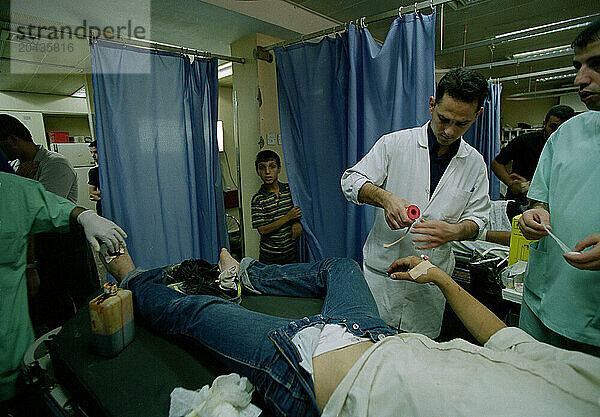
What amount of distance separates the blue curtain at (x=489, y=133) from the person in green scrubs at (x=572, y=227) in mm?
2935

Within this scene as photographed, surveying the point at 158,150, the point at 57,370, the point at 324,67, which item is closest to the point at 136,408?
the point at 57,370

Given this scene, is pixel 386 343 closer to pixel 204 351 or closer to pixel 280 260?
pixel 204 351

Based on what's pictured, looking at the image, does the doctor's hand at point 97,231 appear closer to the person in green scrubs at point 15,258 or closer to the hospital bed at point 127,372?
the person in green scrubs at point 15,258

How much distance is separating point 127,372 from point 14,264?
1.81ft

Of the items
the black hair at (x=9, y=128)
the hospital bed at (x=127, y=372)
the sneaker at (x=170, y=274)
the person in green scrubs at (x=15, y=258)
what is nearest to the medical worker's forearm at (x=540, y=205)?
the hospital bed at (x=127, y=372)

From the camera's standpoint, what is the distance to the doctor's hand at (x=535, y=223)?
1.02m

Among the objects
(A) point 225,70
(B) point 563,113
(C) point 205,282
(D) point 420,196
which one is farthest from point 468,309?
(A) point 225,70

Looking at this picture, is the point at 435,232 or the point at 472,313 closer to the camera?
the point at 472,313

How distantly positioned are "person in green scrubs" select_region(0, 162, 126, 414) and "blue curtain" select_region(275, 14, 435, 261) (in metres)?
1.45

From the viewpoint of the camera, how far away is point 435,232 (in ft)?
4.18

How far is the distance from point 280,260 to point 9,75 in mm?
4776

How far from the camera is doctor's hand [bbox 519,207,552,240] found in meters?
1.02

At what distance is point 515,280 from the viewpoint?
4.68 feet

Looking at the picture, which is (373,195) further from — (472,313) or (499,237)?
(499,237)
